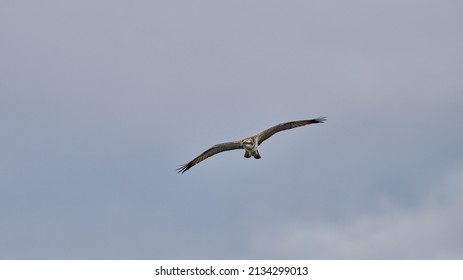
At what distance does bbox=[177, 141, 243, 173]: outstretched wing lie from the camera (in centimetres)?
5562

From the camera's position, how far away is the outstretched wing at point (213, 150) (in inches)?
2190

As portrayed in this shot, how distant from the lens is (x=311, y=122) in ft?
175

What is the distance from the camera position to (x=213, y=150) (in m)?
56.5
